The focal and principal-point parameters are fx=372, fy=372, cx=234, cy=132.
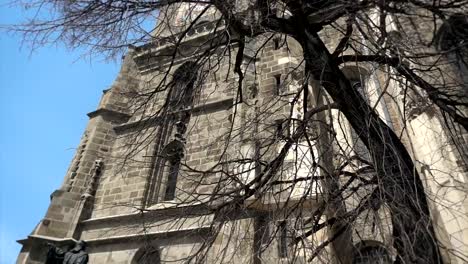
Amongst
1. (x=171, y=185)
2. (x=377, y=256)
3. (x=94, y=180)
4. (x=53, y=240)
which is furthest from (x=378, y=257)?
(x=94, y=180)

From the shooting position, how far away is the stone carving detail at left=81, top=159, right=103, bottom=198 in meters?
10.3

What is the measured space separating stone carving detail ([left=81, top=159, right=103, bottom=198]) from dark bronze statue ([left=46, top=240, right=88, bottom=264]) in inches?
82.4

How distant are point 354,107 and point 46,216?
28.4 feet

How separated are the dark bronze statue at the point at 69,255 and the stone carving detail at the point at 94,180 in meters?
2.09

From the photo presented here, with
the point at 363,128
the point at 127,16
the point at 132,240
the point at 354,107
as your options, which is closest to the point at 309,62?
the point at 354,107

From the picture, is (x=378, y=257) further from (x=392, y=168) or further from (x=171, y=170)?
(x=171, y=170)

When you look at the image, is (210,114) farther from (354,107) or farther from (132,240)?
(354,107)

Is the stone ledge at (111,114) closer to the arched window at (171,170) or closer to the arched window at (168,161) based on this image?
the arched window at (168,161)

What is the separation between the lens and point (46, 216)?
9.58 m

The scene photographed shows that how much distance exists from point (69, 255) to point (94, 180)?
9.49ft

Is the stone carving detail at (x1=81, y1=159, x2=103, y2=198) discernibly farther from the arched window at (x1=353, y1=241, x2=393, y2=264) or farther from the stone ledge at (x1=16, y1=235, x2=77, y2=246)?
the arched window at (x1=353, y1=241, x2=393, y2=264)

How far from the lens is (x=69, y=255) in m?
7.96

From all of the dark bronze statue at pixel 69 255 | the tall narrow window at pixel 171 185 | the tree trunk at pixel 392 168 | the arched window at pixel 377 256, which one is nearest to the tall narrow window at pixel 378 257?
the arched window at pixel 377 256

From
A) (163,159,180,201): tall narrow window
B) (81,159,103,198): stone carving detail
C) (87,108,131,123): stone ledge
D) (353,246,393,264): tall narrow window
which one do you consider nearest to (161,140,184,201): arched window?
(163,159,180,201): tall narrow window
